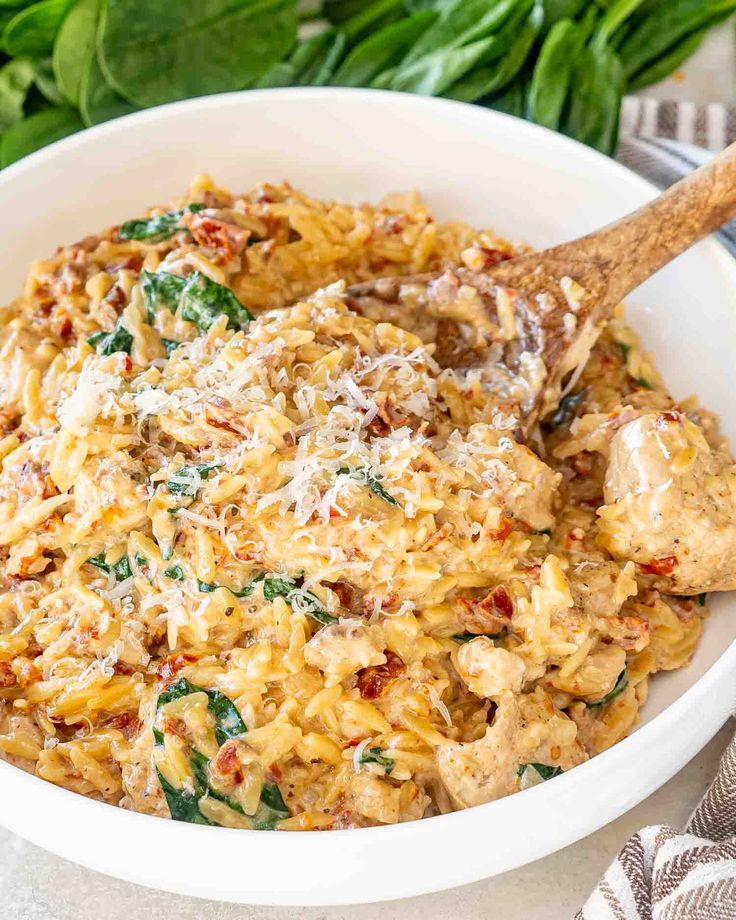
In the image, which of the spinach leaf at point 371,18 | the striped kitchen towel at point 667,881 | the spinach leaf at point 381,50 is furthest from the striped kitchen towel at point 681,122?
the striped kitchen towel at point 667,881

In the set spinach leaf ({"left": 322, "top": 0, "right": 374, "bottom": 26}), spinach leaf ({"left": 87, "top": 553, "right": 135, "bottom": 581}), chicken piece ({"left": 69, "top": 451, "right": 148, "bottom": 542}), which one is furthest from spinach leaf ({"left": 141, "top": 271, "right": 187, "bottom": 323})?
spinach leaf ({"left": 322, "top": 0, "right": 374, "bottom": 26})

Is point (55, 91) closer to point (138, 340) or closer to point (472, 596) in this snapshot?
point (138, 340)

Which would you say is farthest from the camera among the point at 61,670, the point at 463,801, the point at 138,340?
the point at 138,340

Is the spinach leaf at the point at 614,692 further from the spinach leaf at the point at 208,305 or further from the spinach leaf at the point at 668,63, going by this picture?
the spinach leaf at the point at 668,63

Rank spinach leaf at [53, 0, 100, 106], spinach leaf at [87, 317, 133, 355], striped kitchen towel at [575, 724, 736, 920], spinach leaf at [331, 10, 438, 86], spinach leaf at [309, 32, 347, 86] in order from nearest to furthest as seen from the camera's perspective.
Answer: striped kitchen towel at [575, 724, 736, 920]
spinach leaf at [87, 317, 133, 355]
spinach leaf at [53, 0, 100, 106]
spinach leaf at [331, 10, 438, 86]
spinach leaf at [309, 32, 347, 86]

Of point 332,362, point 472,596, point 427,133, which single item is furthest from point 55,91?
point 472,596

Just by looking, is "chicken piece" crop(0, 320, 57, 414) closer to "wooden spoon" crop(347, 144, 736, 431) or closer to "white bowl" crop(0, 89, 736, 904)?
"white bowl" crop(0, 89, 736, 904)
